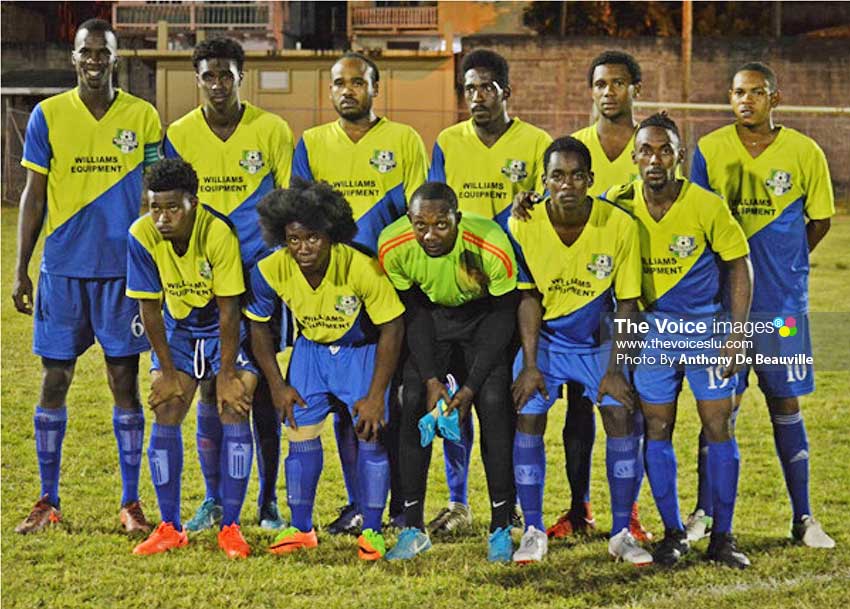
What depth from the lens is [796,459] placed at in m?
5.55

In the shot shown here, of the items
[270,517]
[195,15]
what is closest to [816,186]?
[270,517]

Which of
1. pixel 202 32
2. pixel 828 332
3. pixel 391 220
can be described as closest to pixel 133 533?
pixel 391 220

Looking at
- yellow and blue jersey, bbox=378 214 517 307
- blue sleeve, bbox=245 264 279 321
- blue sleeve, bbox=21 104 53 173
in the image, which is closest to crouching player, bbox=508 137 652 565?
yellow and blue jersey, bbox=378 214 517 307

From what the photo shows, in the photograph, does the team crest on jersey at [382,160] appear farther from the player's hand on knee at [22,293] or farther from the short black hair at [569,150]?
the player's hand on knee at [22,293]

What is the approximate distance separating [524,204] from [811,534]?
1.86m

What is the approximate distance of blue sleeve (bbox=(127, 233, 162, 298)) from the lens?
5.31m

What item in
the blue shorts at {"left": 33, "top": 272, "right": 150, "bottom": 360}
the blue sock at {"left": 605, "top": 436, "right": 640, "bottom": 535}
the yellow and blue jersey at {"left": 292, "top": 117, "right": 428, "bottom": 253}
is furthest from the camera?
the blue shorts at {"left": 33, "top": 272, "right": 150, "bottom": 360}

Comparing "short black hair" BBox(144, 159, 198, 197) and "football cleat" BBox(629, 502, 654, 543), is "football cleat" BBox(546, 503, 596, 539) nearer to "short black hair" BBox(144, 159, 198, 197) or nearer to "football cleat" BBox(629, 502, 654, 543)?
"football cleat" BBox(629, 502, 654, 543)

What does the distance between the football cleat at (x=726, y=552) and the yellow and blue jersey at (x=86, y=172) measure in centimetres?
275

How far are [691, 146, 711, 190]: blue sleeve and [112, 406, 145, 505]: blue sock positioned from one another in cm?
260

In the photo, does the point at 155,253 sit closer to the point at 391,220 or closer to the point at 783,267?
the point at 391,220

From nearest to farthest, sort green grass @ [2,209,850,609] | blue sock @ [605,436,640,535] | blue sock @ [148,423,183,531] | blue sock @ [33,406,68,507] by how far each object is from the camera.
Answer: green grass @ [2,209,850,609], blue sock @ [605,436,640,535], blue sock @ [148,423,183,531], blue sock @ [33,406,68,507]

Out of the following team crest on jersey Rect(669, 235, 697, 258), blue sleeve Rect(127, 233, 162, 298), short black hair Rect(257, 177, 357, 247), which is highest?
short black hair Rect(257, 177, 357, 247)

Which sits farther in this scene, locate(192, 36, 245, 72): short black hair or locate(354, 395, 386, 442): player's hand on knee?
locate(192, 36, 245, 72): short black hair
